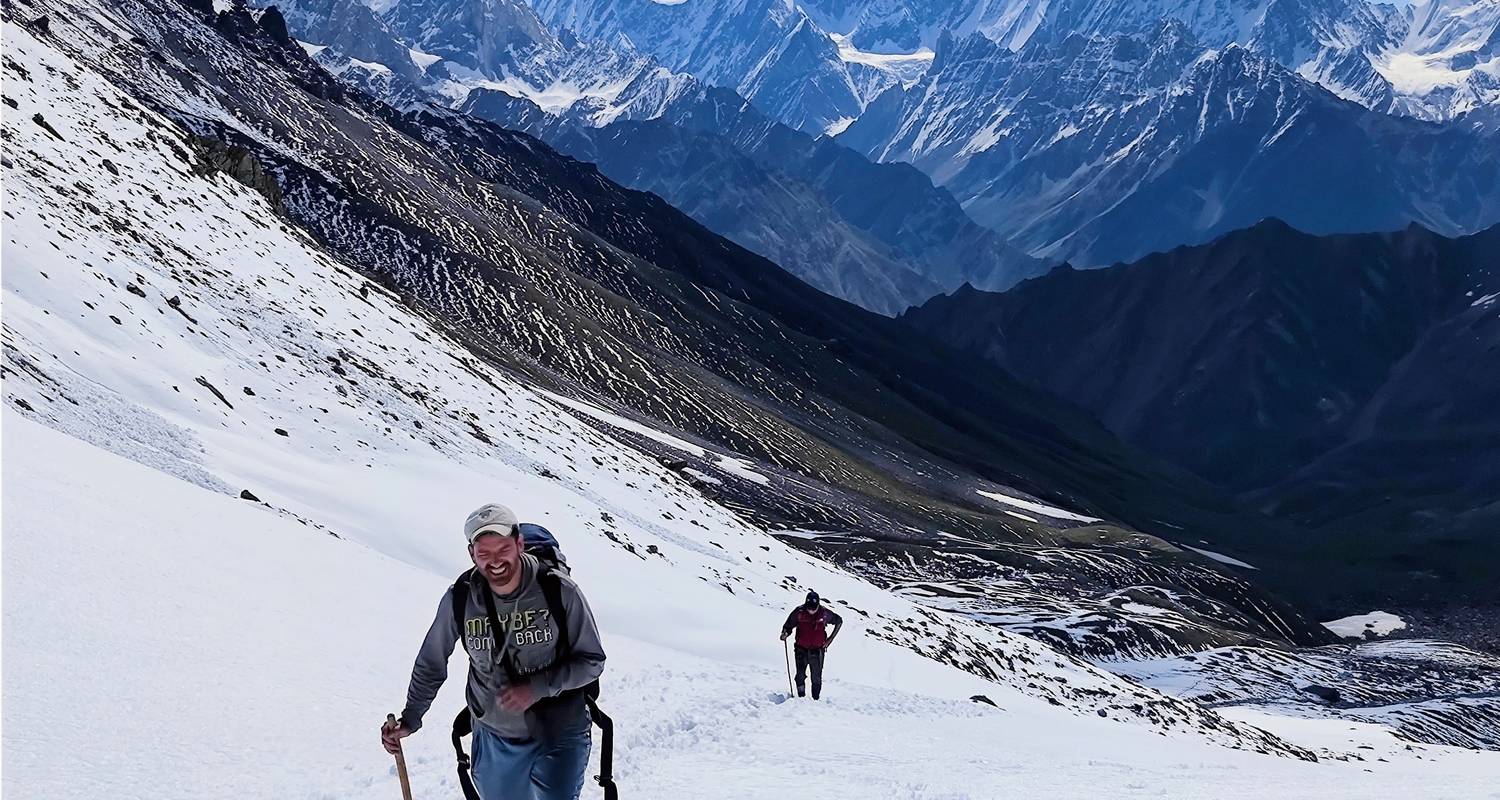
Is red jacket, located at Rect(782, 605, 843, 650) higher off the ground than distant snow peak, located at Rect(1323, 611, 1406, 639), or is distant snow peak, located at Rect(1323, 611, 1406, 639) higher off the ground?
distant snow peak, located at Rect(1323, 611, 1406, 639)

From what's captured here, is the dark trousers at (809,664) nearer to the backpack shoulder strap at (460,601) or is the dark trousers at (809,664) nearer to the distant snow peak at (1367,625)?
the backpack shoulder strap at (460,601)

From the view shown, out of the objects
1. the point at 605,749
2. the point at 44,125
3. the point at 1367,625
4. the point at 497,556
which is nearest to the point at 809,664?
the point at 605,749

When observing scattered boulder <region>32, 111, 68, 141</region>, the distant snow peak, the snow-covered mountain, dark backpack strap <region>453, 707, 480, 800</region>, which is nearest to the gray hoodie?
dark backpack strap <region>453, 707, 480, 800</region>

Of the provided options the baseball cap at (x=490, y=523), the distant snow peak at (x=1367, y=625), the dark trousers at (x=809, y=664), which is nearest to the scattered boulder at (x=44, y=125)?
the dark trousers at (x=809, y=664)

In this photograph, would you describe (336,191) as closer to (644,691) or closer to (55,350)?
(55,350)

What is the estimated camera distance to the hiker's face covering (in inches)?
306

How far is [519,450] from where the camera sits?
43906mm

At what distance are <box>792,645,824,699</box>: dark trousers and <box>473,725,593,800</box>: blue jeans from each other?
11656 millimetres

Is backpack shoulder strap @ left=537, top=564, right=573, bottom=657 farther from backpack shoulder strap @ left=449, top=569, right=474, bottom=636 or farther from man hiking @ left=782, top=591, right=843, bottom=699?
man hiking @ left=782, top=591, right=843, bottom=699

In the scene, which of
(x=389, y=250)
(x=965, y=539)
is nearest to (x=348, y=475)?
(x=965, y=539)

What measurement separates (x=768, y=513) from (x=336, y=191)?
4837cm

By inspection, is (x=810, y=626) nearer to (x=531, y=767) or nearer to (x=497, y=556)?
(x=531, y=767)

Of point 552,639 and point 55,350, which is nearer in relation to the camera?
point 552,639

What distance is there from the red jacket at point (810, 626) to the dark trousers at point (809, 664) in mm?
62
